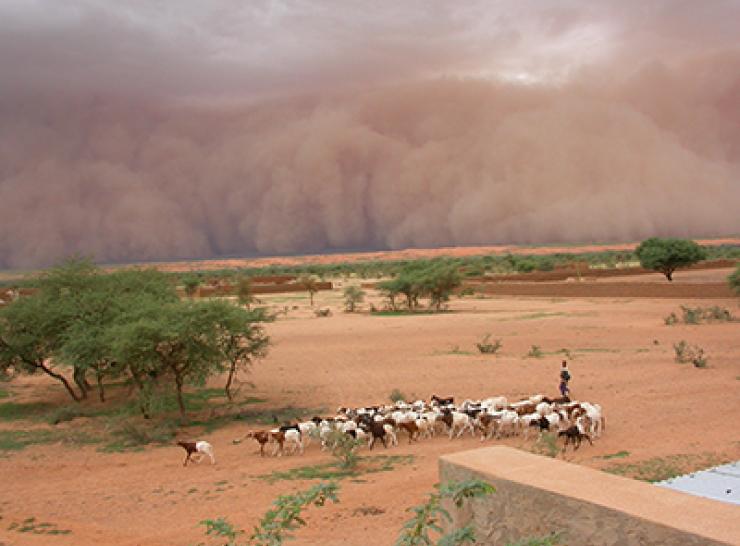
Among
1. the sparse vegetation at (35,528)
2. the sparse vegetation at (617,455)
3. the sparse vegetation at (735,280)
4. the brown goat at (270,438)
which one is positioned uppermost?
the sparse vegetation at (735,280)

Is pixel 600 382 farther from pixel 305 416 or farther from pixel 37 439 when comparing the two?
pixel 37 439

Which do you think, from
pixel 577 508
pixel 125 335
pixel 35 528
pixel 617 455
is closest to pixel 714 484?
pixel 617 455

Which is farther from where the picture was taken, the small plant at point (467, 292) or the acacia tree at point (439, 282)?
the small plant at point (467, 292)

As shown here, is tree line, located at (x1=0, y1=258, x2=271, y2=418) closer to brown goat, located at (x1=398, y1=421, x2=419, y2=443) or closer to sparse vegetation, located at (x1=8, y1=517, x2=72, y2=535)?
brown goat, located at (x1=398, y1=421, x2=419, y2=443)

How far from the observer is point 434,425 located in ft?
61.7

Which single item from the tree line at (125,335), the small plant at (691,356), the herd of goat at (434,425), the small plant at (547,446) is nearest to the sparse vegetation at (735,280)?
the small plant at (691,356)

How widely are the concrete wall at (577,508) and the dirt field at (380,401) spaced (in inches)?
149

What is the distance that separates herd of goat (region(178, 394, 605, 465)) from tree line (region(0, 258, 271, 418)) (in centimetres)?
540

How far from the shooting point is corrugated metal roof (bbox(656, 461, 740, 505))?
9.66 metres

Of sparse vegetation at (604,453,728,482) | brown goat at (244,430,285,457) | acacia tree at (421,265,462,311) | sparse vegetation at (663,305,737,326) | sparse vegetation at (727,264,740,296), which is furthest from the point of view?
acacia tree at (421,265,462,311)

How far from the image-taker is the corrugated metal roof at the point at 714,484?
966 centimetres

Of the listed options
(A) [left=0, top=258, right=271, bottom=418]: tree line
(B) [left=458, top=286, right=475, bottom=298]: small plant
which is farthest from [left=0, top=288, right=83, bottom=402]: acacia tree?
(B) [left=458, top=286, right=475, bottom=298]: small plant

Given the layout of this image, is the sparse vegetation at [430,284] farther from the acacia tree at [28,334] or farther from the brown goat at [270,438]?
the brown goat at [270,438]

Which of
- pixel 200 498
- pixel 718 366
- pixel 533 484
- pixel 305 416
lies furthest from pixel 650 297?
pixel 533 484
